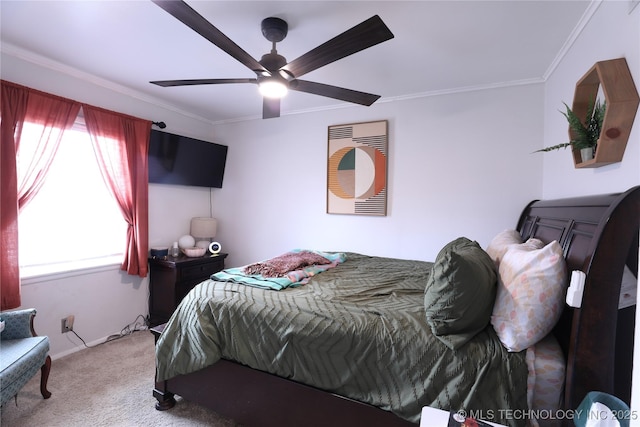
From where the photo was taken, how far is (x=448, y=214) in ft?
9.84

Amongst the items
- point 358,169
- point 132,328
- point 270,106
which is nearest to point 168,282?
point 132,328

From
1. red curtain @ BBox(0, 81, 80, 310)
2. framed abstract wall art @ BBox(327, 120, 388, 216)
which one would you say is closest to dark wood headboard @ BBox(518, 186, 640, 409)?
framed abstract wall art @ BBox(327, 120, 388, 216)

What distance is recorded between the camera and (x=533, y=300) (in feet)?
3.96

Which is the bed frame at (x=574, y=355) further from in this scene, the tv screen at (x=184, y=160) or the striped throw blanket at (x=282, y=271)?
the tv screen at (x=184, y=160)

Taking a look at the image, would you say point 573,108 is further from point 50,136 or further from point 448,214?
point 50,136

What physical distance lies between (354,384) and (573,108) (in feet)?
6.63

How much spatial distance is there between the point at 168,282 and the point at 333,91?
8.72ft

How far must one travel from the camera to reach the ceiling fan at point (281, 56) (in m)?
1.38

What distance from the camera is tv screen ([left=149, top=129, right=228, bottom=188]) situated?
3330 mm

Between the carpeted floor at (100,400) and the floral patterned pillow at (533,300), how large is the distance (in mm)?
1689

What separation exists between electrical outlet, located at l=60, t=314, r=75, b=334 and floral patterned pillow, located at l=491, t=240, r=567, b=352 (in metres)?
3.35

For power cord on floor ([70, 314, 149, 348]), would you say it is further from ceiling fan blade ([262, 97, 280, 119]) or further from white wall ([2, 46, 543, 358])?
ceiling fan blade ([262, 97, 280, 119])

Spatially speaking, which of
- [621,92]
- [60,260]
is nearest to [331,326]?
[621,92]

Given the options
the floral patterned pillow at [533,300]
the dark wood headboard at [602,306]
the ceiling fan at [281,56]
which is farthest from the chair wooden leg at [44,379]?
the dark wood headboard at [602,306]
